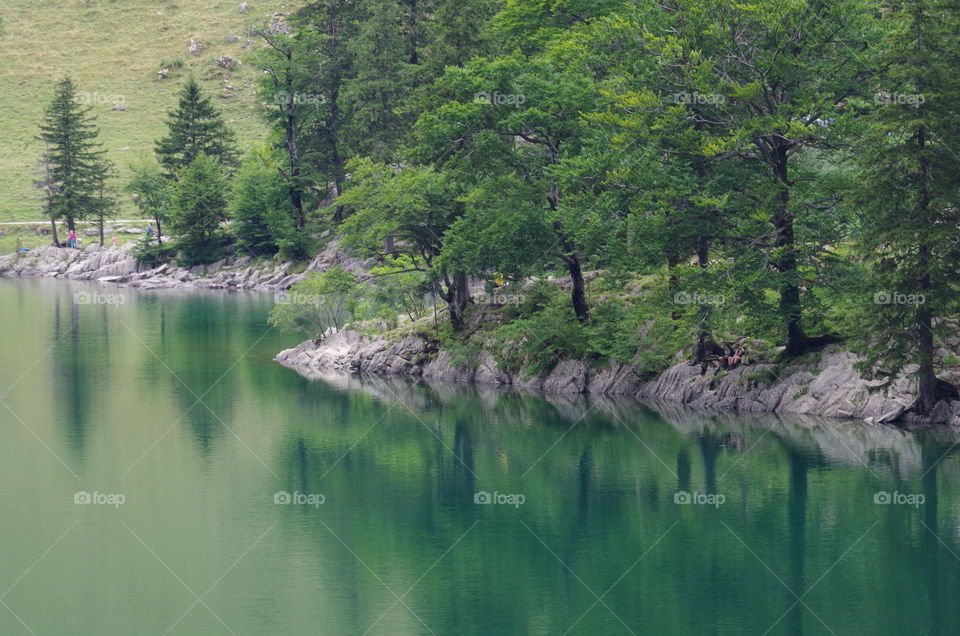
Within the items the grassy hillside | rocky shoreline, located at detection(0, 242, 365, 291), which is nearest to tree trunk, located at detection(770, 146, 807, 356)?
rocky shoreline, located at detection(0, 242, 365, 291)

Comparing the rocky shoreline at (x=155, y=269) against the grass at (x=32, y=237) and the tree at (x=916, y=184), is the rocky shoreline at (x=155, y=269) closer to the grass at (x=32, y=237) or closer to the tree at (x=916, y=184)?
the grass at (x=32, y=237)

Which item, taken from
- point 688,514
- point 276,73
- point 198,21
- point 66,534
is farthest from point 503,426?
point 198,21

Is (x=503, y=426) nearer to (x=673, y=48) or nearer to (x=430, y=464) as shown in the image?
(x=430, y=464)

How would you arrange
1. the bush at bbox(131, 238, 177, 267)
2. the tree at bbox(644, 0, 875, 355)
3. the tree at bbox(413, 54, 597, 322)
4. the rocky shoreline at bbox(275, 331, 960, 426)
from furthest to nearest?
the bush at bbox(131, 238, 177, 267) → the tree at bbox(413, 54, 597, 322) → the tree at bbox(644, 0, 875, 355) → the rocky shoreline at bbox(275, 331, 960, 426)

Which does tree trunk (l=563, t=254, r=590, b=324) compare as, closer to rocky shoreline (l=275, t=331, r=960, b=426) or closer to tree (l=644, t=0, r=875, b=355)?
rocky shoreline (l=275, t=331, r=960, b=426)

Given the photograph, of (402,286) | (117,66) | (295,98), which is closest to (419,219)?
(402,286)

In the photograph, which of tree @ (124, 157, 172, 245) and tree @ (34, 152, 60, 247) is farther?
tree @ (34, 152, 60, 247)

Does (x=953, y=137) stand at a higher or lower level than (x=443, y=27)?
lower

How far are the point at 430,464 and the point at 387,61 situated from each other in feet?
184

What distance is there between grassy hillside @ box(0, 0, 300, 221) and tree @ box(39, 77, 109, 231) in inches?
488

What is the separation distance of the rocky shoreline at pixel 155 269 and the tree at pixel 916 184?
5376 centimetres

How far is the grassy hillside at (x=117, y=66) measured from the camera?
14962 cm

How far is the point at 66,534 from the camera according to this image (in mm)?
31812

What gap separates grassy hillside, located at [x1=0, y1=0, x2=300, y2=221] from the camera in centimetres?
14962
